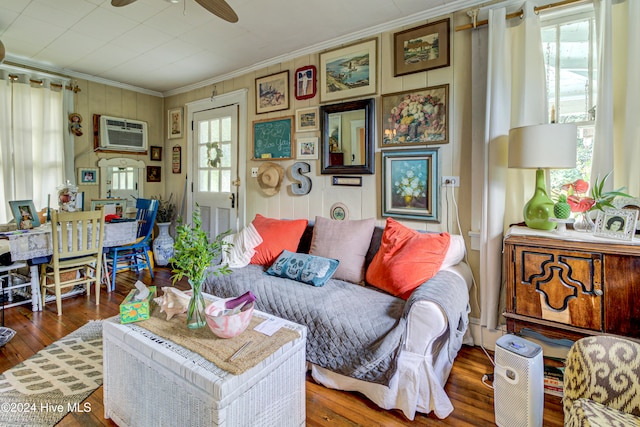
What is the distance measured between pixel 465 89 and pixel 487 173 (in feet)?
2.15

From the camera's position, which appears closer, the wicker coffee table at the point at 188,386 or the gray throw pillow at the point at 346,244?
the wicker coffee table at the point at 188,386

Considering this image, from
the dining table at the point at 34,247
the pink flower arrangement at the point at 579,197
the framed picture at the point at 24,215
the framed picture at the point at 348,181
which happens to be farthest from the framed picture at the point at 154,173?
the pink flower arrangement at the point at 579,197

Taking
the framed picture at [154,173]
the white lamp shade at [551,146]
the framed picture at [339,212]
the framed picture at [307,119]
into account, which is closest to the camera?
the white lamp shade at [551,146]

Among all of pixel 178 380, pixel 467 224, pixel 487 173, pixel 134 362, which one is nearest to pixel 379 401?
pixel 178 380

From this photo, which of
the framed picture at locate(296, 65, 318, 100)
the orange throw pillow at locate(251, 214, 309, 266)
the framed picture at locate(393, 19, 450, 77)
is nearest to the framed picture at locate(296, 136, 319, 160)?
the framed picture at locate(296, 65, 318, 100)

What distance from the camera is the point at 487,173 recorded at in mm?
2188

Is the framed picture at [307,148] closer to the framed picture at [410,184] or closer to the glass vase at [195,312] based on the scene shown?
the framed picture at [410,184]

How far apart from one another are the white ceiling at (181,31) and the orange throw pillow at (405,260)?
1.66 m

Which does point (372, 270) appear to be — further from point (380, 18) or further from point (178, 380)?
point (380, 18)

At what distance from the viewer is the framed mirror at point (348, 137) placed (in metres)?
2.81

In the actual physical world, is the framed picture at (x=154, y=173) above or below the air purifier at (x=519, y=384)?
above

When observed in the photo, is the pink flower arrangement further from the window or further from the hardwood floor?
the hardwood floor

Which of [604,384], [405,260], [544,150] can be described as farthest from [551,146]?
[604,384]

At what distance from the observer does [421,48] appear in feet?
8.34
